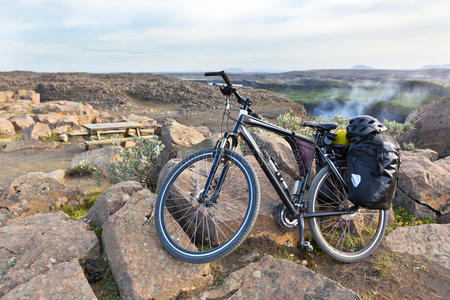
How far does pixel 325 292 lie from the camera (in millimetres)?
3002

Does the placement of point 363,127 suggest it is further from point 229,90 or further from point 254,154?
point 229,90

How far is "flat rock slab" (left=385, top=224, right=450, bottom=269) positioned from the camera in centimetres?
415

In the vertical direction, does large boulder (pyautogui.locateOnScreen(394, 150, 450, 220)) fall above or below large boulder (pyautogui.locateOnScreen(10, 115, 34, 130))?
above

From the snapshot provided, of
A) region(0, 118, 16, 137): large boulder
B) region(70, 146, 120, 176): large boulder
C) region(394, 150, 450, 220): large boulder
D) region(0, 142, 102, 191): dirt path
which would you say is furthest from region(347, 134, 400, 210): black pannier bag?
region(0, 118, 16, 137): large boulder

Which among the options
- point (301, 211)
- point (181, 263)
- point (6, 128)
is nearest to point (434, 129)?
point (301, 211)

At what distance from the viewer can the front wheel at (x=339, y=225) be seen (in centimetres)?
379

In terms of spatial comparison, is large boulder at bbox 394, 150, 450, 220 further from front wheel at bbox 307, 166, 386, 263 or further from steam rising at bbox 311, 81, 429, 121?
steam rising at bbox 311, 81, 429, 121

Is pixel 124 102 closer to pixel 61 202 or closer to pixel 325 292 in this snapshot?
pixel 61 202

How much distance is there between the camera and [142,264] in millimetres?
3188

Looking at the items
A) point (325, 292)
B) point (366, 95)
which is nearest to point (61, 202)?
point (325, 292)

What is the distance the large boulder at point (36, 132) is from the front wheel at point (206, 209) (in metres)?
14.8

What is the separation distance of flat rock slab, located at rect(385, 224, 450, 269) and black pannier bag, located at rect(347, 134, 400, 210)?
3.81 feet

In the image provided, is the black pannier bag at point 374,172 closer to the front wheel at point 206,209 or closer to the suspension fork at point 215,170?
the front wheel at point 206,209

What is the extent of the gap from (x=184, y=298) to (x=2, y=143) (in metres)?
15.4
